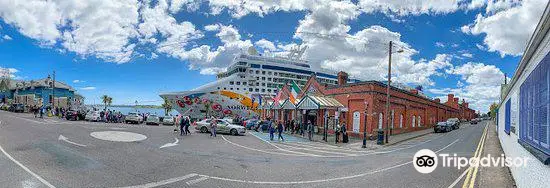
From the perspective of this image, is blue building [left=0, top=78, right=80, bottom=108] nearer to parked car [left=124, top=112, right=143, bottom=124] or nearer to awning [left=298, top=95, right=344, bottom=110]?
parked car [left=124, top=112, right=143, bottom=124]

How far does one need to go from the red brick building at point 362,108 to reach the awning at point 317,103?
0.33 feet

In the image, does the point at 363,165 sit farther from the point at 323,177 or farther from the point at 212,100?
the point at 212,100

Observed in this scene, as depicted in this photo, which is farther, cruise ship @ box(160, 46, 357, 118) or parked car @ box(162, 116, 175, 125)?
cruise ship @ box(160, 46, 357, 118)

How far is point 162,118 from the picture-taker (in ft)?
151

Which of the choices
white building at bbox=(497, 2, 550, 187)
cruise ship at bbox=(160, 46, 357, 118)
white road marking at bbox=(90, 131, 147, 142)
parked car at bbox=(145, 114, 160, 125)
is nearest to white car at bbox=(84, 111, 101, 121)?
parked car at bbox=(145, 114, 160, 125)

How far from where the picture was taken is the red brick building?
3102 centimetres

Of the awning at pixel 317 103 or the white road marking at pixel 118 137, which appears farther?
the awning at pixel 317 103

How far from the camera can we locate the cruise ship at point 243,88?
2431 inches

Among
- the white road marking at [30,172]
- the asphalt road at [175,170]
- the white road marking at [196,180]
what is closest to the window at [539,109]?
the asphalt road at [175,170]

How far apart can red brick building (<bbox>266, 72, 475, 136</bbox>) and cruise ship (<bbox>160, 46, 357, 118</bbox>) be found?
1676 centimetres

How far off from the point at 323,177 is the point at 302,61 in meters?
68.5

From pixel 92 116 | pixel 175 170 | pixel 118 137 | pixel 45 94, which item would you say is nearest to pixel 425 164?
pixel 175 170

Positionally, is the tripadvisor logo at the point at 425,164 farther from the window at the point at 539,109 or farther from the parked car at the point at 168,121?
the parked car at the point at 168,121

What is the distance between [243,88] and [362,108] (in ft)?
124
